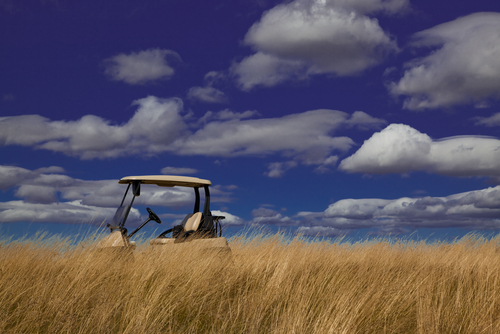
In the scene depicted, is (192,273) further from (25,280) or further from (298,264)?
(25,280)

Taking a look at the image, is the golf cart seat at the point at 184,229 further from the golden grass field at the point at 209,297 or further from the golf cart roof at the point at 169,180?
the golf cart roof at the point at 169,180

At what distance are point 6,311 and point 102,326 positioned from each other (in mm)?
1755

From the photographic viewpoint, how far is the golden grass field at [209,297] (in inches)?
183

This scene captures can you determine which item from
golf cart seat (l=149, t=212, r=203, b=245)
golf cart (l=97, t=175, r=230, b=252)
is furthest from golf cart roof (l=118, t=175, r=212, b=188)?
golf cart seat (l=149, t=212, r=203, b=245)

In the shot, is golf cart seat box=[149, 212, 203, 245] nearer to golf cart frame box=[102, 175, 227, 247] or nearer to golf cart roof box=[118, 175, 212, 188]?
golf cart frame box=[102, 175, 227, 247]

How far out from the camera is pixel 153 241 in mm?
7918

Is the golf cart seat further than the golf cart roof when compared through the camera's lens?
No

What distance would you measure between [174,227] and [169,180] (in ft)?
3.23

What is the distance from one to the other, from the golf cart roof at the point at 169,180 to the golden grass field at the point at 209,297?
54.6 inches

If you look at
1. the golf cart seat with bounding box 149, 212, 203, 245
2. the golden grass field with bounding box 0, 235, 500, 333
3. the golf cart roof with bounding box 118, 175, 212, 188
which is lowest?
the golden grass field with bounding box 0, 235, 500, 333

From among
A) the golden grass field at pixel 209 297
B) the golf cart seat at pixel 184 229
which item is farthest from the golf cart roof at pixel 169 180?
the golden grass field at pixel 209 297

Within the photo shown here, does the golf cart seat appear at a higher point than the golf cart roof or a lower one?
lower

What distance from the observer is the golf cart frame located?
749 cm

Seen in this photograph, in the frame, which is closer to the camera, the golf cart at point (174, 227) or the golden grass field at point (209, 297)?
the golden grass field at point (209, 297)
